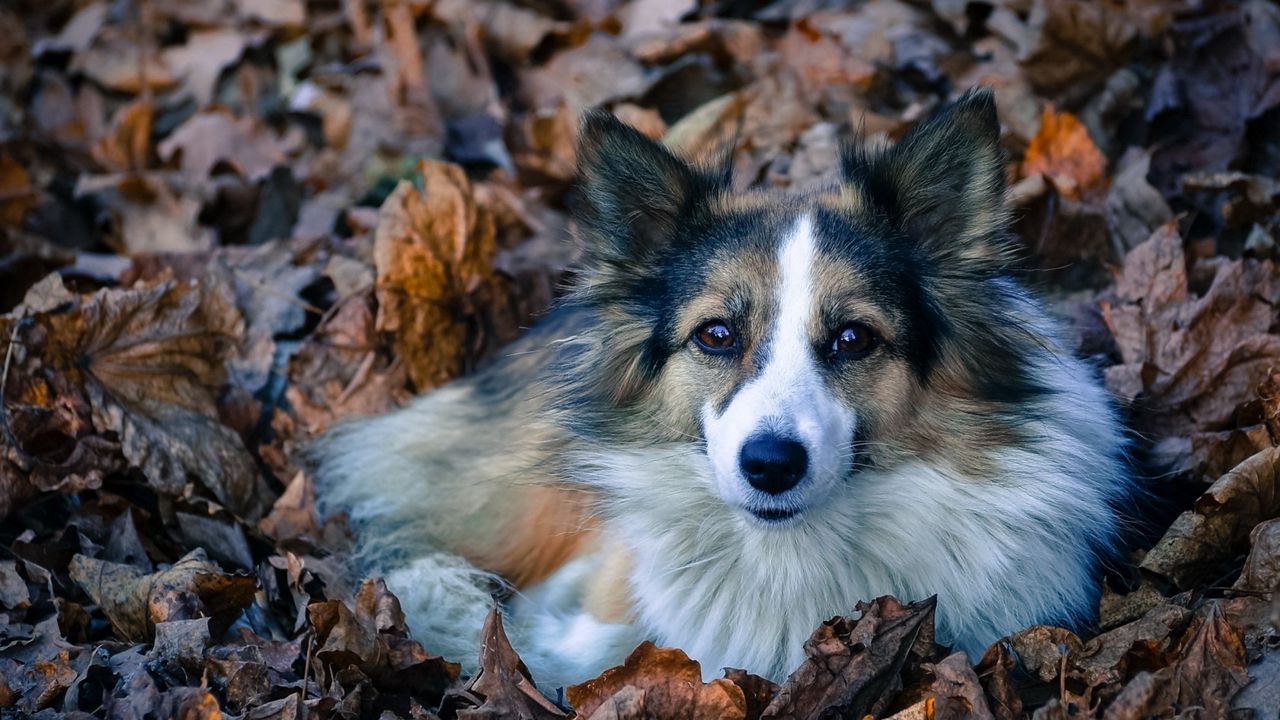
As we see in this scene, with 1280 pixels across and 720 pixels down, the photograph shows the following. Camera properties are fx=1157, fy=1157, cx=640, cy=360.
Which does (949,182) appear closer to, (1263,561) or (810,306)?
(810,306)

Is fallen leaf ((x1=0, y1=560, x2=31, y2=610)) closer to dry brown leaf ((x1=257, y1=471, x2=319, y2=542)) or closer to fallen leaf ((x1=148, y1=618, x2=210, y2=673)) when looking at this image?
fallen leaf ((x1=148, y1=618, x2=210, y2=673))

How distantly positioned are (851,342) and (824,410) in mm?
256

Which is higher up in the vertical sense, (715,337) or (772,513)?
(715,337)

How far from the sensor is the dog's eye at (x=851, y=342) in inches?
119

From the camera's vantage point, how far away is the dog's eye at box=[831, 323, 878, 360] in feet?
9.93

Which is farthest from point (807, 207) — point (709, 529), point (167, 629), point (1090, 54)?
point (1090, 54)

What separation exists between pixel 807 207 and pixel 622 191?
53cm

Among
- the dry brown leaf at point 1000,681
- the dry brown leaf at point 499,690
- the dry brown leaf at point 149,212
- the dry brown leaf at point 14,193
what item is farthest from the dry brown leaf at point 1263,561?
the dry brown leaf at point 14,193

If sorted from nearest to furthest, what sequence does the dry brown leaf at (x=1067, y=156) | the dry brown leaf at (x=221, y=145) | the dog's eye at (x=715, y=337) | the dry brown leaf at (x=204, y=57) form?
the dog's eye at (x=715, y=337) → the dry brown leaf at (x=1067, y=156) → the dry brown leaf at (x=221, y=145) → the dry brown leaf at (x=204, y=57)

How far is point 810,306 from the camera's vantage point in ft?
9.92

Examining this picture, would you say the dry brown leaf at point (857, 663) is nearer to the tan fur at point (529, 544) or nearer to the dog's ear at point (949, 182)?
the dog's ear at point (949, 182)

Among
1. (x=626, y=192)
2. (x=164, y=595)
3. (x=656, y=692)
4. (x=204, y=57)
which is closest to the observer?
(x=656, y=692)

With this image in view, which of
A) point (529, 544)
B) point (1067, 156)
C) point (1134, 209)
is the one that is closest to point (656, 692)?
point (529, 544)

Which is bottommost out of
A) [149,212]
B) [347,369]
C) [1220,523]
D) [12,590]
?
[12,590]
